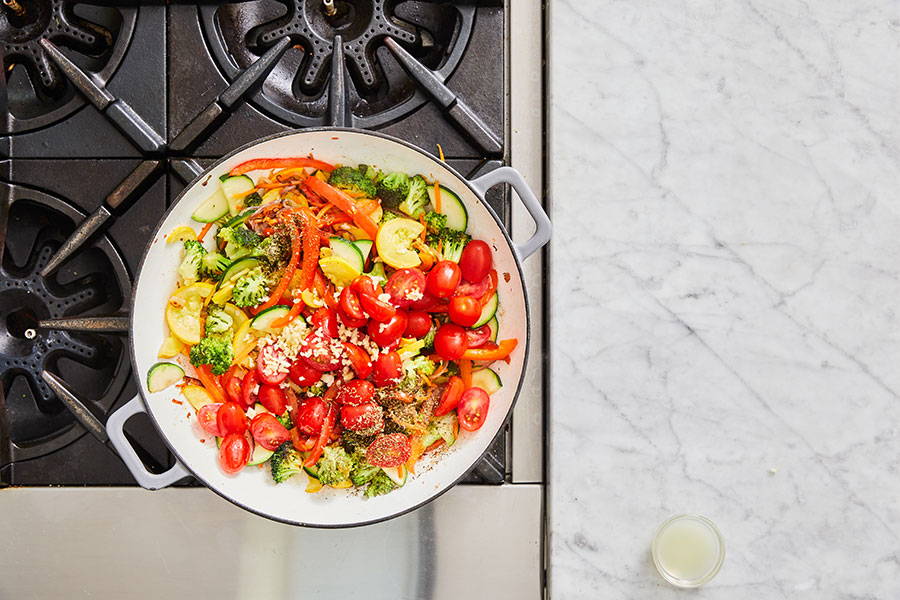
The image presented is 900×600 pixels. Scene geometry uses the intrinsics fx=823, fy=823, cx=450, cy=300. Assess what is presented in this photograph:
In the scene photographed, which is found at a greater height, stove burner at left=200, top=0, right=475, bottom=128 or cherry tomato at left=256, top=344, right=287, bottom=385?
stove burner at left=200, top=0, right=475, bottom=128

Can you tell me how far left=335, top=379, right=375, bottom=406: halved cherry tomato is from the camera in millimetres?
1375

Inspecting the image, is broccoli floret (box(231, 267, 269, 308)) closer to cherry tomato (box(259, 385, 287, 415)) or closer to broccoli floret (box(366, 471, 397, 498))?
cherry tomato (box(259, 385, 287, 415))

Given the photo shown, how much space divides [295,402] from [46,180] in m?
0.61

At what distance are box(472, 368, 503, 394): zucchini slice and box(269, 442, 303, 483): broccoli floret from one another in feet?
1.08

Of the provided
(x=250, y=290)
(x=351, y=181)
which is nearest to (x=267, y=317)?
(x=250, y=290)

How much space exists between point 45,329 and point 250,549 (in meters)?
0.55

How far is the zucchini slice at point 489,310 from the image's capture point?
1395 mm

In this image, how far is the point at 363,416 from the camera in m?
1.37

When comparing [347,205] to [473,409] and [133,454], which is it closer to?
[473,409]

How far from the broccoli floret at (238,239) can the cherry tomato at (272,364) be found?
0.17 metres

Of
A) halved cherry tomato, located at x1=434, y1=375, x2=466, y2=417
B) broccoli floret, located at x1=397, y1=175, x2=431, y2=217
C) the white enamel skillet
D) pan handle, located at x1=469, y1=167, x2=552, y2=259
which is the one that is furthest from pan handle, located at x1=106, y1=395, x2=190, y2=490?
pan handle, located at x1=469, y1=167, x2=552, y2=259
